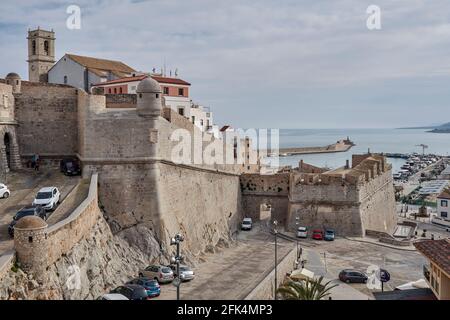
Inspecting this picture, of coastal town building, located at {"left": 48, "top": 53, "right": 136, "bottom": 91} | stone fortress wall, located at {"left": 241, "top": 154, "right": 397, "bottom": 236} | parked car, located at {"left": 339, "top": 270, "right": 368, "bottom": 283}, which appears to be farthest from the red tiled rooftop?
parked car, located at {"left": 339, "top": 270, "right": 368, "bottom": 283}

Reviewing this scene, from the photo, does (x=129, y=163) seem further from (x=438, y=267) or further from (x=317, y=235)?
(x=317, y=235)

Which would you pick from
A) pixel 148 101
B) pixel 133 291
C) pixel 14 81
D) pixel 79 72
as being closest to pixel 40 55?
pixel 79 72

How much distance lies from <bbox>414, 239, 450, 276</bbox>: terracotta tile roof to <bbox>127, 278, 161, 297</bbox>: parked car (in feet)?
39.2

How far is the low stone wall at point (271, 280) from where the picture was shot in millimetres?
22000

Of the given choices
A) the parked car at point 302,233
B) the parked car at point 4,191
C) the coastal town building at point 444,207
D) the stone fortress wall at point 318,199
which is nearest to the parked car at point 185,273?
the parked car at point 4,191

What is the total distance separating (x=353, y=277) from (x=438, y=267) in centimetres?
945

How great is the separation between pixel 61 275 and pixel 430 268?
1581cm

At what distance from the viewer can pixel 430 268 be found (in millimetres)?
21672

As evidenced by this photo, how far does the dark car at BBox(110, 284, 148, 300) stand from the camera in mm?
21025

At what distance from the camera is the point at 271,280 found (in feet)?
81.9

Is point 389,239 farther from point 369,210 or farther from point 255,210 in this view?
point 255,210

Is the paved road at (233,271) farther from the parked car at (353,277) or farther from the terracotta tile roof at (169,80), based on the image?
the terracotta tile roof at (169,80)

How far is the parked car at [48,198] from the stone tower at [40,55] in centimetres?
2720
